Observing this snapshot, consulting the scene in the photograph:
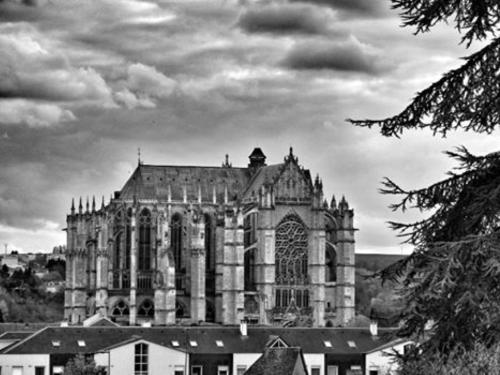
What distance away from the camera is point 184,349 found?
7862 cm

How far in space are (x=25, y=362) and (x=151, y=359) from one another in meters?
7.55

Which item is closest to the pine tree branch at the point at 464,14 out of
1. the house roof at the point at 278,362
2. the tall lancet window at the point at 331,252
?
the house roof at the point at 278,362

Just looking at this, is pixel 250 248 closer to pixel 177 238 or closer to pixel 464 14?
pixel 177 238

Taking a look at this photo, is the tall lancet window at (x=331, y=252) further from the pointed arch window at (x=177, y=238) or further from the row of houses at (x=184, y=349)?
the row of houses at (x=184, y=349)

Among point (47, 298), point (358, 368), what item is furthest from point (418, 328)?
point (47, 298)

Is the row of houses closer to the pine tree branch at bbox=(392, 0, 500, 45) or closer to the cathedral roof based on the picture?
the cathedral roof

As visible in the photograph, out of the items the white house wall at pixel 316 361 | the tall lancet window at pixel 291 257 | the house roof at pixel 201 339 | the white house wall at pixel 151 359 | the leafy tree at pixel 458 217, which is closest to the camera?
the leafy tree at pixel 458 217

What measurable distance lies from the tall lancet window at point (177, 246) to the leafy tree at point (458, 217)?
109m

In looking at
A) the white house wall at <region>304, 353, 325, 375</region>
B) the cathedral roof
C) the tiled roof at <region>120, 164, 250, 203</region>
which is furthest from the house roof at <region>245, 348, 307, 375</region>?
the tiled roof at <region>120, 164, 250, 203</region>

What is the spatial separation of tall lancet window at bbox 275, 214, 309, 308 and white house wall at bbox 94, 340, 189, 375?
158 ft

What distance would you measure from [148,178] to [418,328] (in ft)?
385

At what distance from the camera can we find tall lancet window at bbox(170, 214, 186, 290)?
126 metres

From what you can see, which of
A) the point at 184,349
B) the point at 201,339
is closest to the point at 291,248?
the point at 201,339

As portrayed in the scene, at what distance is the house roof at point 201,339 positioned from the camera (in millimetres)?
78125
